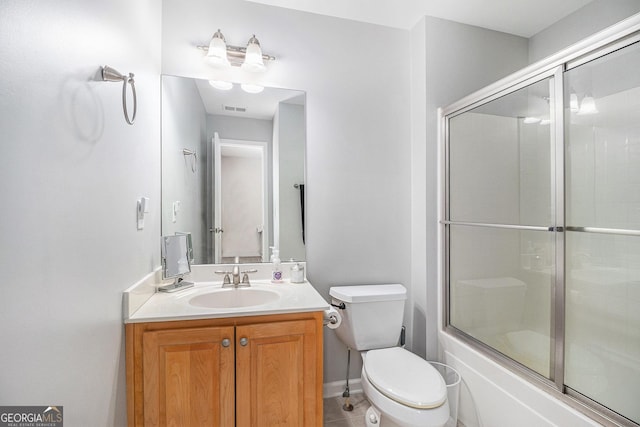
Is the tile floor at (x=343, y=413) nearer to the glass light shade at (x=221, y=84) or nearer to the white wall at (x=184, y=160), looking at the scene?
the white wall at (x=184, y=160)

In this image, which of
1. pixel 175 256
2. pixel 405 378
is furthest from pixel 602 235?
pixel 175 256

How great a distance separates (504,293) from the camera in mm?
1765

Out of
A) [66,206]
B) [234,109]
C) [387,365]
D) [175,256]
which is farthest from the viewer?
[234,109]

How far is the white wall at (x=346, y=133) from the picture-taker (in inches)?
75.2

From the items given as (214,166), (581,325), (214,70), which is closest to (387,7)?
(214,70)

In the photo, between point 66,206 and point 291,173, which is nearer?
point 66,206

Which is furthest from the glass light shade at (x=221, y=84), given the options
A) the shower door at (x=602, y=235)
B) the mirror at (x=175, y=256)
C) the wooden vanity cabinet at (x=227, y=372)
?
the shower door at (x=602, y=235)

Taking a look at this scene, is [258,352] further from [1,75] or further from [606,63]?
[606,63]

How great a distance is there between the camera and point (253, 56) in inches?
69.6

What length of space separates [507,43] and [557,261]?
1.74 metres

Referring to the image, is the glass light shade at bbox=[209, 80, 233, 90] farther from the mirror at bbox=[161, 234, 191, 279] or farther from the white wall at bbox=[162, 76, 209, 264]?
the mirror at bbox=[161, 234, 191, 279]

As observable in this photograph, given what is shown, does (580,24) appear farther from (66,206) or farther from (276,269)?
(66,206)

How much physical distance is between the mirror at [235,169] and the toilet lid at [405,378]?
0.76 m

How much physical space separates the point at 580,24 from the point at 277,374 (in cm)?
274
